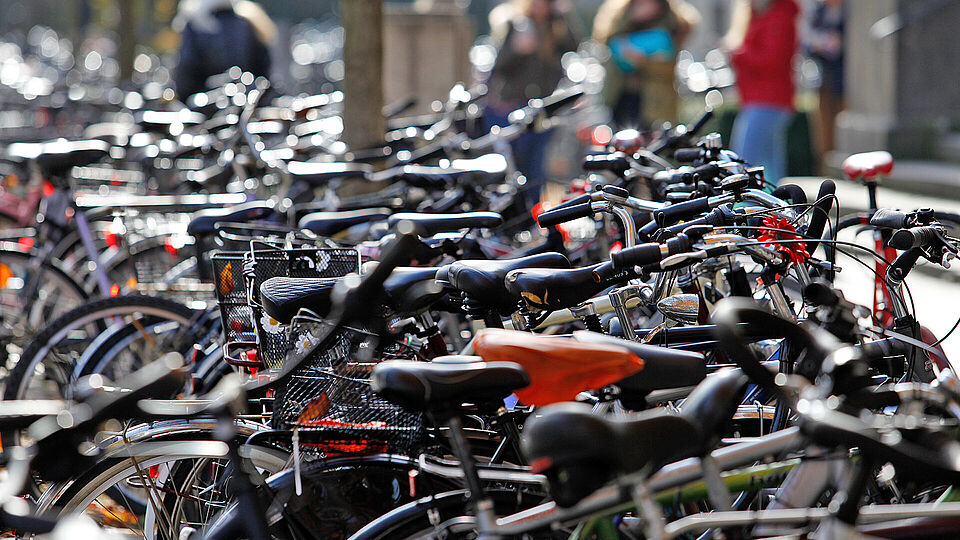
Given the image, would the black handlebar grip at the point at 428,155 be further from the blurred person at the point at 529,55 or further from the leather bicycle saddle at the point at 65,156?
the blurred person at the point at 529,55

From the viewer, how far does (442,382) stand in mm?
2039

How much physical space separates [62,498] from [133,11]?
37.4 feet

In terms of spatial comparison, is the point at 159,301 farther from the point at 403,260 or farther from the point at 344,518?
the point at 403,260

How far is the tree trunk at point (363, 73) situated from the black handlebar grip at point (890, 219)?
398 cm

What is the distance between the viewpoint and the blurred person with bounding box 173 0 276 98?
28.3 ft

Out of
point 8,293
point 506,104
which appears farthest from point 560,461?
point 506,104

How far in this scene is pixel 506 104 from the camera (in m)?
8.80

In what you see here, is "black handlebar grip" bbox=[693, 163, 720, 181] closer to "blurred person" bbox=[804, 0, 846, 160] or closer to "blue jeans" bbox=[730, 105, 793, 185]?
"blue jeans" bbox=[730, 105, 793, 185]

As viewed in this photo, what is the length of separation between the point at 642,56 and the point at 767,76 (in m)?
1.61

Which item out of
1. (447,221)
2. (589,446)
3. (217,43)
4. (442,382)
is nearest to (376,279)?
(442,382)

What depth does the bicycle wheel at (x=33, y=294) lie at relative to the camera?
16.4ft

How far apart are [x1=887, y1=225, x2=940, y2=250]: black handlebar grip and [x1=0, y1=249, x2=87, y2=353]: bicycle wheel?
3.67 metres

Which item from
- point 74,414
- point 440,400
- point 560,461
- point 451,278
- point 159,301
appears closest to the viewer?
point 560,461

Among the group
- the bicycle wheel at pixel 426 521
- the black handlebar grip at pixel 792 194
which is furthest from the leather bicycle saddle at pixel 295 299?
the black handlebar grip at pixel 792 194
